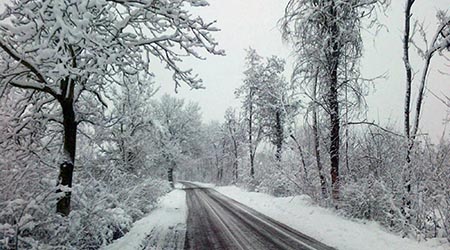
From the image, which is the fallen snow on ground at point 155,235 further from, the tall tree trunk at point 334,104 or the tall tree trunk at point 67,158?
the tall tree trunk at point 334,104

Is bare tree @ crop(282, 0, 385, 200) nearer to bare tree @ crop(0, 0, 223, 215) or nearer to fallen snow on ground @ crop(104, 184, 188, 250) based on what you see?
fallen snow on ground @ crop(104, 184, 188, 250)

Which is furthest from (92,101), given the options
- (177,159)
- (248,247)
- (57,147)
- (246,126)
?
(177,159)

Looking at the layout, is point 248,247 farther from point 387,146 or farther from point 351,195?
point 387,146

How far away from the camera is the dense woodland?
19.5 feet

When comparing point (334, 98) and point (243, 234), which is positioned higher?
point (334, 98)

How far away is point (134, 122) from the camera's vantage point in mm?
17484

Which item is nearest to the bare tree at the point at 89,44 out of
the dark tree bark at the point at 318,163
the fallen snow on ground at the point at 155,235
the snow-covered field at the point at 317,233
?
the fallen snow on ground at the point at 155,235

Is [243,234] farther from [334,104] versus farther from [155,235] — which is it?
[334,104]

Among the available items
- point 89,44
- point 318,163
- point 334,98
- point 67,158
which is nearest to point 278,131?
point 318,163

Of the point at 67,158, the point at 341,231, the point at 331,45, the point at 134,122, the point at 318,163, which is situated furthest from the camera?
the point at 134,122

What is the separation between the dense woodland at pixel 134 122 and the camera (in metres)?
5.95

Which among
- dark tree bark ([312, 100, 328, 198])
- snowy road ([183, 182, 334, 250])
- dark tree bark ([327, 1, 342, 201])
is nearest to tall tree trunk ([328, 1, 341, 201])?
dark tree bark ([327, 1, 342, 201])

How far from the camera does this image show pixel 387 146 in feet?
44.9

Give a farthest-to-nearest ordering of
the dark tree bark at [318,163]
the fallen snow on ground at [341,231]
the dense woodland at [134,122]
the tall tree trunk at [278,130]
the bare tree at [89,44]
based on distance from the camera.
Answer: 1. the tall tree trunk at [278,130]
2. the dark tree bark at [318,163]
3. the fallen snow on ground at [341,231]
4. the dense woodland at [134,122]
5. the bare tree at [89,44]
